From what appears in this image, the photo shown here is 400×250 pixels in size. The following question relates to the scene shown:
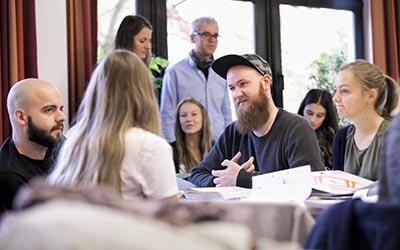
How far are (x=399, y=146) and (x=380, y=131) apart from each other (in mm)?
1638

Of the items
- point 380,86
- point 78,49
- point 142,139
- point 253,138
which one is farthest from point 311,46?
point 142,139

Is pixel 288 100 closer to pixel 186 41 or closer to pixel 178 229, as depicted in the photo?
pixel 186 41

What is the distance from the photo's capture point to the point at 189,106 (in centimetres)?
407

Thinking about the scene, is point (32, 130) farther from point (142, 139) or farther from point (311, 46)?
point (311, 46)

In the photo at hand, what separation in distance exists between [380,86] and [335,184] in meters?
0.88

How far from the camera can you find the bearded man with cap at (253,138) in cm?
251

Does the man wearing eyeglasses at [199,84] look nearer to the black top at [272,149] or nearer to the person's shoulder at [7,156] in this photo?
the black top at [272,149]

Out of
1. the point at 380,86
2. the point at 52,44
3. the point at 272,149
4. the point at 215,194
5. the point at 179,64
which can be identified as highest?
the point at 52,44

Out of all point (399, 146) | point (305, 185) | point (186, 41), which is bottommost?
point (305, 185)

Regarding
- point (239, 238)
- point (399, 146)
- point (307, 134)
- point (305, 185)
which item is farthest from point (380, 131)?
point (239, 238)

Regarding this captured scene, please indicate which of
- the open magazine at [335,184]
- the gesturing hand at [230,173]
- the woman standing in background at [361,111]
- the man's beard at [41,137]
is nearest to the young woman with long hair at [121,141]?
the open magazine at [335,184]

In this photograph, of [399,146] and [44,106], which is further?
[44,106]

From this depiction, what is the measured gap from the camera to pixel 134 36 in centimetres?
385

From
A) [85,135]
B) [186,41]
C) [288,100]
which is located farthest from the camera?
[288,100]
